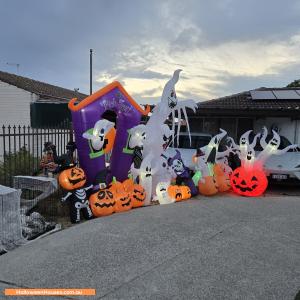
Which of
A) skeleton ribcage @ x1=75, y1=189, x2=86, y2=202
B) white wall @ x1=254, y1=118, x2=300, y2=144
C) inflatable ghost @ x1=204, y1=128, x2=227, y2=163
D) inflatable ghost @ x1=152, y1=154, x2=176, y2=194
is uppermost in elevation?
white wall @ x1=254, y1=118, x2=300, y2=144

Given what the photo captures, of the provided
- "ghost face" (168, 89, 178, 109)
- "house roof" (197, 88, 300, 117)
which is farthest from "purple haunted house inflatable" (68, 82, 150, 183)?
"house roof" (197, 88, 300, 117)

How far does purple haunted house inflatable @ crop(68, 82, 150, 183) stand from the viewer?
7125 mm

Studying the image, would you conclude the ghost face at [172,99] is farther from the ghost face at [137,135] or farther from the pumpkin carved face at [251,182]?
the pumpkin carved face at [251,182]

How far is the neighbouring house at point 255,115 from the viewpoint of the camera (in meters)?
16.0

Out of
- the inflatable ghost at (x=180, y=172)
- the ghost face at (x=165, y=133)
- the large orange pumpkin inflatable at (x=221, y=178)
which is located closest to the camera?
the ghost face at (x=165, y=133)

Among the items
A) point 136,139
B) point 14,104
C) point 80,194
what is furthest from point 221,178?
point 14,104

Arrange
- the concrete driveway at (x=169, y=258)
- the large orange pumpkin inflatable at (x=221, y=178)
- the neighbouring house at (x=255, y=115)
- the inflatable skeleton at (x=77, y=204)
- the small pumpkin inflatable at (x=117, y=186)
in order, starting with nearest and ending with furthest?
the concrete driveway at (x=169, y=258)
the inflatable skeleton at (x=77, y=204)
the small pumpkin inflatable at (x=117, y=186)
the large orange pumpkin inflatable at (x=221, y=178)
the neighbouring house at (x=255, y=115)

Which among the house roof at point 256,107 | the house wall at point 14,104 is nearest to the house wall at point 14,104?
the house wall at point 14,104

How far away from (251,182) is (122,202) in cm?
338

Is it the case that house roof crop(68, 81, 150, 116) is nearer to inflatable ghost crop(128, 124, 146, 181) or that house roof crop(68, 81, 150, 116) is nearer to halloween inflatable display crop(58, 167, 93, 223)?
inflatable ghost crop(128, 124, 146, 181)

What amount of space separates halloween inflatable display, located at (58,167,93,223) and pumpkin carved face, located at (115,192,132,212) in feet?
1.93

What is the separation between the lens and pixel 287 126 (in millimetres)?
17031

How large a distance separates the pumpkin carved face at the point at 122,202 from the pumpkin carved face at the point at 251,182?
9.96 ft

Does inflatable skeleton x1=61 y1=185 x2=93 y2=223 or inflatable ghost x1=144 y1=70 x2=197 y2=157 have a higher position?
inflatable ghost x1=144 y1=70 x2=197 y2=157
